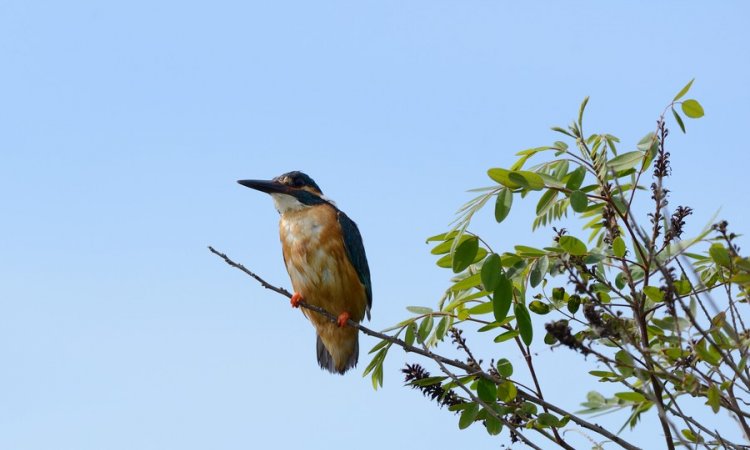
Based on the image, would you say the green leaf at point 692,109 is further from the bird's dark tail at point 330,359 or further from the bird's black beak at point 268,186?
the bird's black beak at point 268,186

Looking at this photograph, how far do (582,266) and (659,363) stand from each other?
0.42 metres

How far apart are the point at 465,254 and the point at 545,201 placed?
442 millimetres

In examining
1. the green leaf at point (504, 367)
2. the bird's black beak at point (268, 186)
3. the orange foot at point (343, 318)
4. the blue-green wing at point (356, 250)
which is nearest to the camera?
the green leaf at point (504, 367)

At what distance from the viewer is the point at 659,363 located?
3.12 m

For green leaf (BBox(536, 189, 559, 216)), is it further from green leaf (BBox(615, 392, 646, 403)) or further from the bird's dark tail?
the bird's dark tail

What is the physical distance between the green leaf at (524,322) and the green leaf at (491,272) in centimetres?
21

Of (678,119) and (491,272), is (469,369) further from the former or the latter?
(678,119)

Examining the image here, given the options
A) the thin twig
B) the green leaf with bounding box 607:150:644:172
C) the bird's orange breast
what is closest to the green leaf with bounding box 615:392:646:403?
the thin twig

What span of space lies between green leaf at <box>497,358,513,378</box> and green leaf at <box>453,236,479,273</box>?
473 mm

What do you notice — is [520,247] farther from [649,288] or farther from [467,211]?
[649,288]

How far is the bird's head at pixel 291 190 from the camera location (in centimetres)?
625

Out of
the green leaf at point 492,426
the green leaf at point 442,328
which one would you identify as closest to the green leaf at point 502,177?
the green leaf at point 442,328

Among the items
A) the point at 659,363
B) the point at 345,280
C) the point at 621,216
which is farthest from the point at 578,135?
the point at 345,280

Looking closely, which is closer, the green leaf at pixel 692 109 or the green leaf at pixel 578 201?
the green leaf at pixel 578 201
